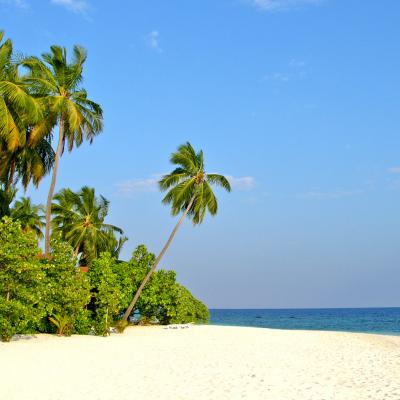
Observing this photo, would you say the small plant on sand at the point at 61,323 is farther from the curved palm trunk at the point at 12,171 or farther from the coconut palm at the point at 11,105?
the curved palm trunk at the point at 12,171

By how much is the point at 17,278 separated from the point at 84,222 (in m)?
19.7

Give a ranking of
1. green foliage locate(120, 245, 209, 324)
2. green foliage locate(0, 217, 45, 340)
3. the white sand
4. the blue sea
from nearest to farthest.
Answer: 1. the white sand
2. green foliage locate(0, 217, 45, 340)
3. green foliage locate(120, 245, 209, 324)
4. the blue sea

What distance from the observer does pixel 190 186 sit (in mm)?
31828

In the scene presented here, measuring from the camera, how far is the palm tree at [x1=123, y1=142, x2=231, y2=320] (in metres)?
31.6

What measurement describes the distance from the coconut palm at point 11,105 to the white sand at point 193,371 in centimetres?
932

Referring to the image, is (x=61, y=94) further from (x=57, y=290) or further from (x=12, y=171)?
(x=57, y=290)

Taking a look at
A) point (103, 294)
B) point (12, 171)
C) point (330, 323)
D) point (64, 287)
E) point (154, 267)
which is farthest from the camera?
point (330, 323)

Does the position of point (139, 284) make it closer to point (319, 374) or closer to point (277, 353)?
point (277, 353)

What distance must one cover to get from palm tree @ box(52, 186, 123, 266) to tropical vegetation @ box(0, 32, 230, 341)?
80mm

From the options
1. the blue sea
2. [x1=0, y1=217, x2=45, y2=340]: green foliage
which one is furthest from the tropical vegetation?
the blue sea

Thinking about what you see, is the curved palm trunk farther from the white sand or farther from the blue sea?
the blue sea

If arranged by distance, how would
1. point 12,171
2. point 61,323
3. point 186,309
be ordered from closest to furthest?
point 61,323, point 12,171, point 186,309

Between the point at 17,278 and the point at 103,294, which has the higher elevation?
the point at 17,278

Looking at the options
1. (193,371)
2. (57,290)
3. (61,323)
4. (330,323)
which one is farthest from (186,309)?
(330,323)
